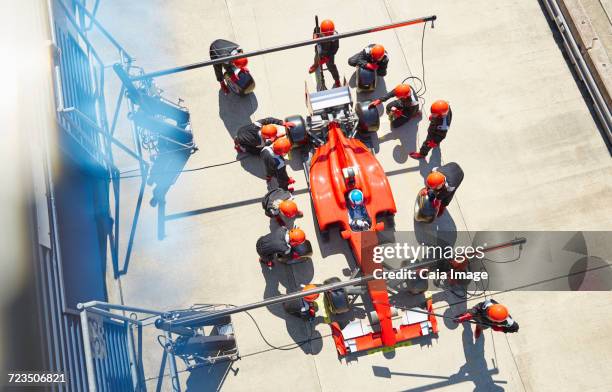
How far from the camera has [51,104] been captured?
8094 millimetres

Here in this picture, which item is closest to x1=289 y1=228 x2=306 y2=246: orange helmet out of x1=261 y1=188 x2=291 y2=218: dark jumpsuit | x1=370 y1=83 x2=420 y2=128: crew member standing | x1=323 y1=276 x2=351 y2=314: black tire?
x1=261 y1=188 x2=291 y2=218: dark jumpsuit

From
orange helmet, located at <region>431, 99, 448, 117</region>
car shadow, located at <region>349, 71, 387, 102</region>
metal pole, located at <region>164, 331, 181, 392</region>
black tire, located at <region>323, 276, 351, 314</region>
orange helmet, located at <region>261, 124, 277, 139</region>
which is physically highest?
car shadow, located at <region>349, 71, 387, 102</region>

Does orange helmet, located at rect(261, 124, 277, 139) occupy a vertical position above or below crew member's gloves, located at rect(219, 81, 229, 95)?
below

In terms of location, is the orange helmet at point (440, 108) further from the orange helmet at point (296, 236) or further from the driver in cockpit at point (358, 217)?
the orange helmet at point (296, 236)

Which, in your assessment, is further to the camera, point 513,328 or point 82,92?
point 82,92

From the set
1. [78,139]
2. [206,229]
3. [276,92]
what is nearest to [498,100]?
[276,92]

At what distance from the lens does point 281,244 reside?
8641 mm

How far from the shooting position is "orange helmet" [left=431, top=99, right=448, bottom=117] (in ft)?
29.2

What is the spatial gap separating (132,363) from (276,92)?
6350mm

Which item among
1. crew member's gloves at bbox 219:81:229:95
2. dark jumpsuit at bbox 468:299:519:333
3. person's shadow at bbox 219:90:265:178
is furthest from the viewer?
person's shadow at bbox 219:90:265:178

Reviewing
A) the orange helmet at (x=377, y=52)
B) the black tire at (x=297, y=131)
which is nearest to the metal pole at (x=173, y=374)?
the black tire at (x=297, y=131)

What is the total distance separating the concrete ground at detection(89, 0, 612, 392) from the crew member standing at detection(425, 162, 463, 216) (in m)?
1.20

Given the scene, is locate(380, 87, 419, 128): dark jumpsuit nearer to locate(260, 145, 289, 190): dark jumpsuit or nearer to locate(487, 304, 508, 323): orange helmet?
locate(260, 145, 289, 190): dark jumpsuit

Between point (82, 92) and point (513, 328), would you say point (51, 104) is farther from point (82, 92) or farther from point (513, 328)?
point (513, 328)
